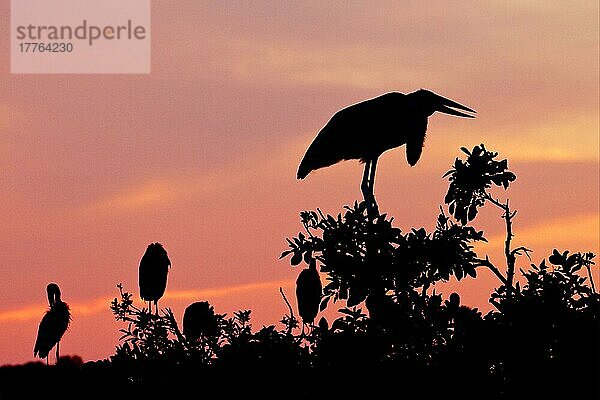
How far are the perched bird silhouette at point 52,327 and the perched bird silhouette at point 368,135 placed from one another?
40.3ft

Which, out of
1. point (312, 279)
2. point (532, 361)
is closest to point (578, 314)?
point (532, 361)

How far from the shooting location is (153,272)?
23.9 metres

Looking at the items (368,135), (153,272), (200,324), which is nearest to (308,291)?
(368,135)

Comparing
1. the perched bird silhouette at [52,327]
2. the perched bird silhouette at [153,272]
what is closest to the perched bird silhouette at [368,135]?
the perched bird silhouette at [153,272]

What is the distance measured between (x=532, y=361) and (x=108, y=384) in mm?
4205

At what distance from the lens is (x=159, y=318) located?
1209 cm

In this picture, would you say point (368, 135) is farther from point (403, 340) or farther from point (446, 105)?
point (403, 340)

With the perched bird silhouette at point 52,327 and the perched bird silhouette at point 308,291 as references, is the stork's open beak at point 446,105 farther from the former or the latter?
the perched bird silhouette at point 52,327

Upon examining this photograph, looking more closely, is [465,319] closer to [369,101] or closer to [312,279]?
[369,101]

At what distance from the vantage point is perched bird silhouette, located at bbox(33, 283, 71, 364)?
28.9m

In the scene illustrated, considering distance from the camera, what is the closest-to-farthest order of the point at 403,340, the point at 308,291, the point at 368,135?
the point at 403,340 < the point at 368,135 < the point at 308,291

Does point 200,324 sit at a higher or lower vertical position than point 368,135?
lower

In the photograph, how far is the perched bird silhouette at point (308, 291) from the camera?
826 inches

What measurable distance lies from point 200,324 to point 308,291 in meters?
9.77
